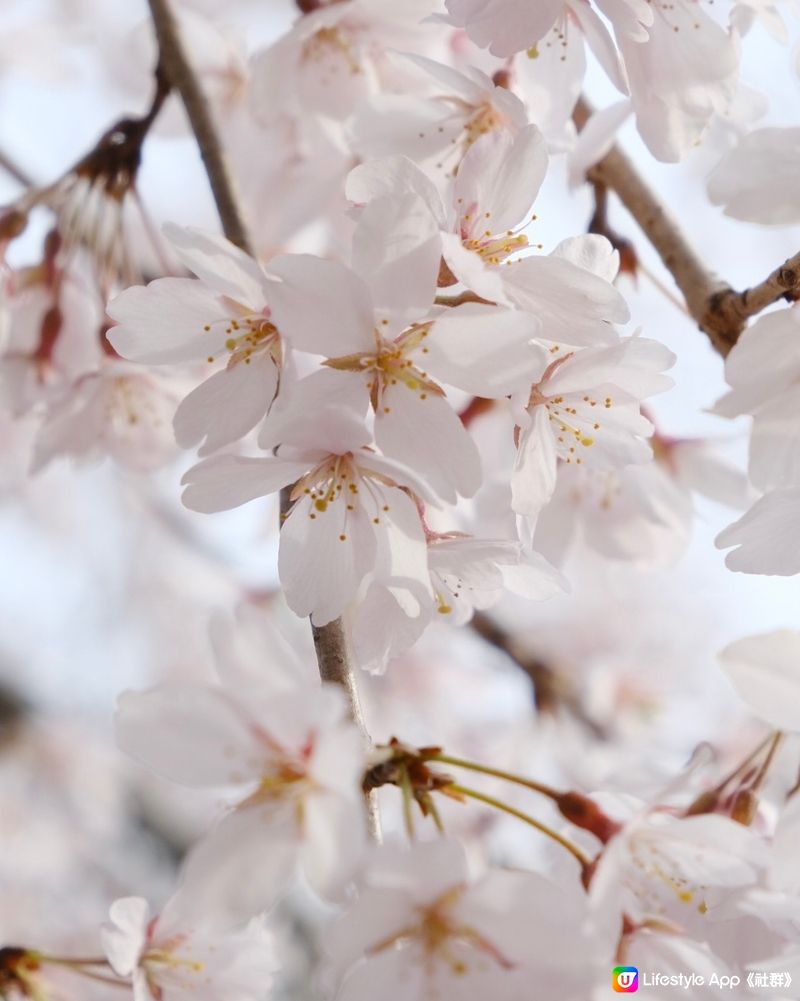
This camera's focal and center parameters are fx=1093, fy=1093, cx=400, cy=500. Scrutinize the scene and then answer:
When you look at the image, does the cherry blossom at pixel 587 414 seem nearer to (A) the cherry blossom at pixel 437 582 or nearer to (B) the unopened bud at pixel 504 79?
(A) the cherry blossom at pixel 437 582

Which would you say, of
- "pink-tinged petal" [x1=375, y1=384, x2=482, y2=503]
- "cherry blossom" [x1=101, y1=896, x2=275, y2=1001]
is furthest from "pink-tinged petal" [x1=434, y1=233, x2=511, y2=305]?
"cherry blossom" [x1=101, y1=896, x2=275, y2=1001]

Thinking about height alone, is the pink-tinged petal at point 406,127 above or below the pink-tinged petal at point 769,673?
above

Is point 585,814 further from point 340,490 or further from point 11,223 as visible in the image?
point 11,223

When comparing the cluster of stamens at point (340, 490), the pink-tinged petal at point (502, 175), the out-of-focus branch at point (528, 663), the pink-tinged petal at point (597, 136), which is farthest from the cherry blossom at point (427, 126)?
the out-of-focus branch at point (528, 663)

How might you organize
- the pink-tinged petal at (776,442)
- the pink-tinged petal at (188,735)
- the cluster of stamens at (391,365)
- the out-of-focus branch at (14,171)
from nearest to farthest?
1. the pink-tinged petal at (188,735)
2. the cluster of stamens at (391,365)
3. the pink-tinged petal at (776,442)
4. the out-of-focus branch at (14,171)

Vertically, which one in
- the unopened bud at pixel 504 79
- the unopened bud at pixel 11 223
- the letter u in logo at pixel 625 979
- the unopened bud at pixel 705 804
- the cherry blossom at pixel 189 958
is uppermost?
the unopened bud at pixel 11 223

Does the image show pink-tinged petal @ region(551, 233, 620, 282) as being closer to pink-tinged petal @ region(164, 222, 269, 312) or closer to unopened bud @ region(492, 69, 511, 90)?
pink-tinged petal @ region(164, 222, 269, 312)

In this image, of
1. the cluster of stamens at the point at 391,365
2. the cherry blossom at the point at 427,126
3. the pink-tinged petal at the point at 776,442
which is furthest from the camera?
the cherry blossom at the point at 427,126
